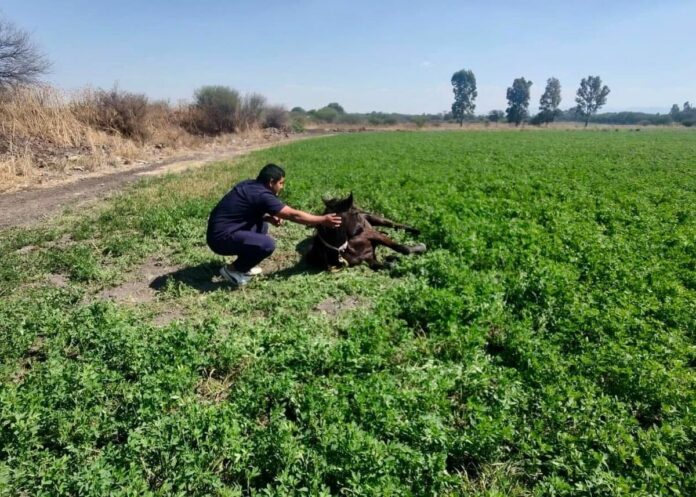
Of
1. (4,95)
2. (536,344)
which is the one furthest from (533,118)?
(536,344)

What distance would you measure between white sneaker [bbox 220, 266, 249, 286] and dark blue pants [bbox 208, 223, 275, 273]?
117mm

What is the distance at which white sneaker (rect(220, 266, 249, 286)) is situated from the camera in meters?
6.13

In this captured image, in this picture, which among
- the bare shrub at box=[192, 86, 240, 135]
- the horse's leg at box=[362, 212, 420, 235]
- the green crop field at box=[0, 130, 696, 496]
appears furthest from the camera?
the bare shrub at box=[192, 86, 240, 135]

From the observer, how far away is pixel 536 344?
13.5 feet

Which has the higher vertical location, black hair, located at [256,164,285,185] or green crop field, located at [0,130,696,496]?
black hair, located at [256,164,285,185]

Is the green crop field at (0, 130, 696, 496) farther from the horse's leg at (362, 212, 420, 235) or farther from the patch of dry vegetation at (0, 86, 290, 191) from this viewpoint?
the patch of dry vegetation at (0, 86, 290, 191)

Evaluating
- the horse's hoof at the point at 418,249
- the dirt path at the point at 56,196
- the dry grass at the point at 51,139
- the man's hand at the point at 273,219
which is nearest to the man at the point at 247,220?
the man's hand at the point at 273,219

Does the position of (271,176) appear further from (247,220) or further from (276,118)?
(276,118)

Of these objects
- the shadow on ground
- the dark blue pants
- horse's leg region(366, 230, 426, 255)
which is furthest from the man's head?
horse's leg region(366, 230, 426, 255)

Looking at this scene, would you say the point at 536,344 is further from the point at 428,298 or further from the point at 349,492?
the point at 349,492

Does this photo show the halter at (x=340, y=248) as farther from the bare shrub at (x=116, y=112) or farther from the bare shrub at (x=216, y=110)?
the bare shrub at (x=216, y=110)

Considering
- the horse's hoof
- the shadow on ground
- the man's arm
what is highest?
the man's arm

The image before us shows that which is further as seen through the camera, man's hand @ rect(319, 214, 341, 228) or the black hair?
the black hair

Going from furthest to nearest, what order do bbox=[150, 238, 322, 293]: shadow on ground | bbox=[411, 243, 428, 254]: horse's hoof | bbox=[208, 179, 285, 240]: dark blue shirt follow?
bbox=[411, 243, 428, 254]: horse's hoof, bbox=[150, 238, 322, 293]: shadow on ground, bbox=[208, 179, 285, 240]: dark blue shirt
